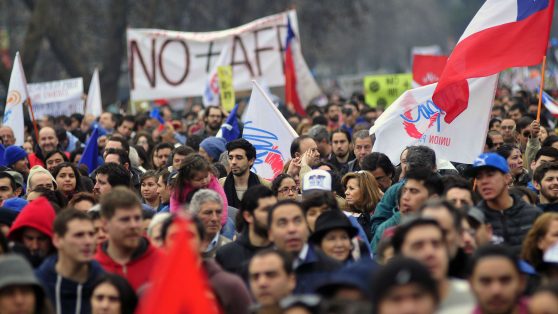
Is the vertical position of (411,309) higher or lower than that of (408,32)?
lower

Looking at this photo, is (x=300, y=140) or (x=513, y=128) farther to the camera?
(x=513, y=128)

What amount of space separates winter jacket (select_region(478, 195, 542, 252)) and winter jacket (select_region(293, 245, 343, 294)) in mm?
1381

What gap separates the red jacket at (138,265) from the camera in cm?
778

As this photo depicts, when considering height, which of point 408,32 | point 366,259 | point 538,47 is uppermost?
point 408,32

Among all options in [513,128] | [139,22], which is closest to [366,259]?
[513,128]

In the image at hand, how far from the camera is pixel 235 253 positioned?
8.67 meters

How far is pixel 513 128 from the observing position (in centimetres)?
1547

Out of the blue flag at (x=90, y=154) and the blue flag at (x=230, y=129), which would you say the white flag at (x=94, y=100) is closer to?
the blue flag at (x=230, y=129)

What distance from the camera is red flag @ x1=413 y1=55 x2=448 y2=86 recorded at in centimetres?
2064

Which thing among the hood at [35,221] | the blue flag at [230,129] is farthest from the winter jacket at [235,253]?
the blue flag at [230,129]

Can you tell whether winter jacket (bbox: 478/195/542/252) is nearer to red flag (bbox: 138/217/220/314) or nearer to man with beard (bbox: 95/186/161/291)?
man with beard (bbox: 95/186/161/291)

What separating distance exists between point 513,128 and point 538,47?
3477 mm

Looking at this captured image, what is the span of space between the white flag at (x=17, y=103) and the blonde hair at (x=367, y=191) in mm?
7166

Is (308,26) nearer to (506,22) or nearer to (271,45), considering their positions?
(271,45)
